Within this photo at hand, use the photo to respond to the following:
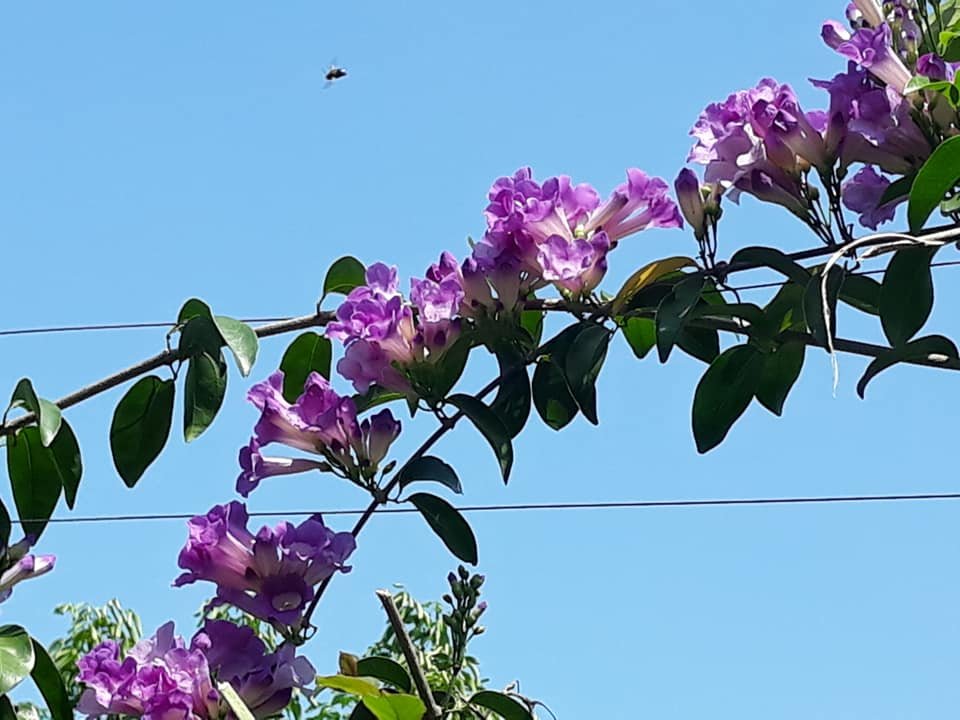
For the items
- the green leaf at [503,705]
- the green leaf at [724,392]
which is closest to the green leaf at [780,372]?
the green leaf at [724,392]

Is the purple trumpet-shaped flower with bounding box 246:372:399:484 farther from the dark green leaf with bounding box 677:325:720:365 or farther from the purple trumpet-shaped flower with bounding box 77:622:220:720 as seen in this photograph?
the dark green leaf with bounding box 677:325:720:365

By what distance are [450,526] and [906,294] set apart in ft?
1.21

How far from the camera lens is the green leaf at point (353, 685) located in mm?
929

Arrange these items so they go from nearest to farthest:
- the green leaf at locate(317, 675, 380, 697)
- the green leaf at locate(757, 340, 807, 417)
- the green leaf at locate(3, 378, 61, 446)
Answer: the green leaf at locate(317, 675, 380, 697)
the green leaf at locate(3, 378, 61, 446)
the green leaf at locate(757, 340, 807, 417)

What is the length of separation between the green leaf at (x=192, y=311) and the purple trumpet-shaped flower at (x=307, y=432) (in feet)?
0.37

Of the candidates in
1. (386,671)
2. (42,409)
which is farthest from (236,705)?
(42,409)

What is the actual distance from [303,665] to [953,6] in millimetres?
794

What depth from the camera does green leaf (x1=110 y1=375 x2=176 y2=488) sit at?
117 centimetres

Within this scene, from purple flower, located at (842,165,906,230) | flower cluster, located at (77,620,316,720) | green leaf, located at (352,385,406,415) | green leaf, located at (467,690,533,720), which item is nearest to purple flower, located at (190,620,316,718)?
flower cluster, located at (77,620,316,720)

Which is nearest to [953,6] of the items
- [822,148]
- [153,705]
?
[822,148]

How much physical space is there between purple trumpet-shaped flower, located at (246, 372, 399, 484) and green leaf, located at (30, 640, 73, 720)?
0.24 m

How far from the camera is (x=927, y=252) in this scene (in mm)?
1028

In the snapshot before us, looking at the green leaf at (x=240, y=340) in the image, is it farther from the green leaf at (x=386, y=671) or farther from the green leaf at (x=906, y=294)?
the green leaf at (x=906, y=294)

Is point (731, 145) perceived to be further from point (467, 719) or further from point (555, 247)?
point (467, 719)
